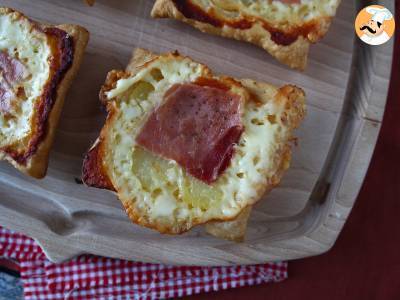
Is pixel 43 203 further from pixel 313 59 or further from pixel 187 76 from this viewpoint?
pixel 313 59

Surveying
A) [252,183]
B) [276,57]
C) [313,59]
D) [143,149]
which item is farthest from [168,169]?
[313,59]

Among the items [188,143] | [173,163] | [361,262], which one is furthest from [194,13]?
[361,262]

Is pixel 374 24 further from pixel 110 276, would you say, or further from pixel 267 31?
pixel 110 276

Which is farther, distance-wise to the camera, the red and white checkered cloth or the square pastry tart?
the red and white checkered cloth

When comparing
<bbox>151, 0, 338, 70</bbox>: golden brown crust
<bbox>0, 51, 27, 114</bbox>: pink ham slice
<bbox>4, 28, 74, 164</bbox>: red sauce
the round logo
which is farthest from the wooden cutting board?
<bbox>0, 51, 27, 114</bbox>: pink ham slice

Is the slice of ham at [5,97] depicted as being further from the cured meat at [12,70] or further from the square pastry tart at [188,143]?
the square pastry tart at [188,143]

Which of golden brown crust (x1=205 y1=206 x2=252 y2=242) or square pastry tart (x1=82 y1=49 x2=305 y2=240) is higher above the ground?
square pastry tart (x1=82 y1=49 x2=305 y2=240)

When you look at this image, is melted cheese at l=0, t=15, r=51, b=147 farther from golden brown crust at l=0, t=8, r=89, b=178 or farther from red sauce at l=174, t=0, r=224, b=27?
red sauce at l=174, t=0, r=224, b=27
